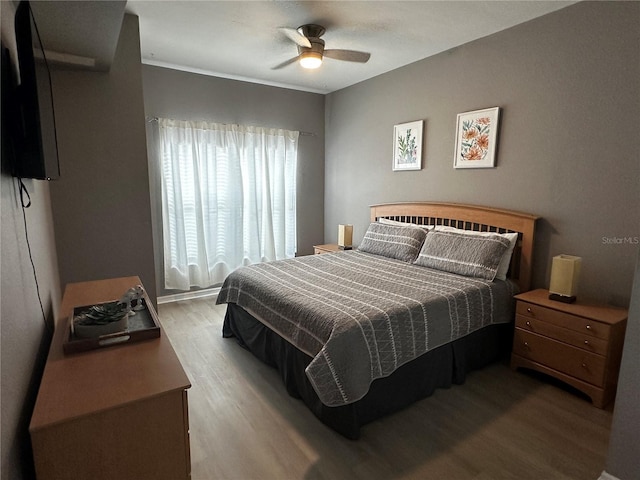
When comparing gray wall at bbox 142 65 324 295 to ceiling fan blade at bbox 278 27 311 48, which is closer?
ceiling fan blade at bbox 278 27 311 48

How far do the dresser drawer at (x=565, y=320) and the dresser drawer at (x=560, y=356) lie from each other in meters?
0.12

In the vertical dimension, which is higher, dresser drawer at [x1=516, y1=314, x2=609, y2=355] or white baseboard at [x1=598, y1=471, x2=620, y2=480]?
dresser drawer at [x1=516, y1=314, x2=609, y2=355]

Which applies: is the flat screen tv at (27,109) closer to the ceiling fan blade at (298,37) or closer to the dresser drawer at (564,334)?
the ceiling fan blade at (298,37)

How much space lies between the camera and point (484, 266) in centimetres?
275

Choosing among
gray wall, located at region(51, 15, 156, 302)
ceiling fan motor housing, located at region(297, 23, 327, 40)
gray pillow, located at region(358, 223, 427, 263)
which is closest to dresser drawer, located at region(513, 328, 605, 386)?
gray pillow, located at region(358, 223, 427, 263)

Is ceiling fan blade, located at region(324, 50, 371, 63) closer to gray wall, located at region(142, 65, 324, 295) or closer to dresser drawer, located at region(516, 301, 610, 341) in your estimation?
gray wall, located at region(142, 65, 324, 295)

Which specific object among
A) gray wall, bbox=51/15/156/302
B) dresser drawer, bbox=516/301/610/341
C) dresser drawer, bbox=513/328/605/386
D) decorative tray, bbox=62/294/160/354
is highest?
gray wall, bbox=51/15/156/302

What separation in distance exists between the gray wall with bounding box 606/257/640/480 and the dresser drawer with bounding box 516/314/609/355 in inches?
29.4

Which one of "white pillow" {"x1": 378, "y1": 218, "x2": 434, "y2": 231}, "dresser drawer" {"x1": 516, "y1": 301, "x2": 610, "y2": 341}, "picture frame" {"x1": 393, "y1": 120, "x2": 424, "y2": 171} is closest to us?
"dresser drawer" {"x1": 516, "y1": 301, "x2": 610, "y2": 341}

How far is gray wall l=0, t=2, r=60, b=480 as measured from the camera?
95cm

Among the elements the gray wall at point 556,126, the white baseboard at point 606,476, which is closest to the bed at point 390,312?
the gray wall at point 556,126

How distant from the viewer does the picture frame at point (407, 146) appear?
373cm

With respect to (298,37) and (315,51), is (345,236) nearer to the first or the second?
(315,51)

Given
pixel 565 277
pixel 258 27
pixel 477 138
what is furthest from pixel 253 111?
pixel 565 277
